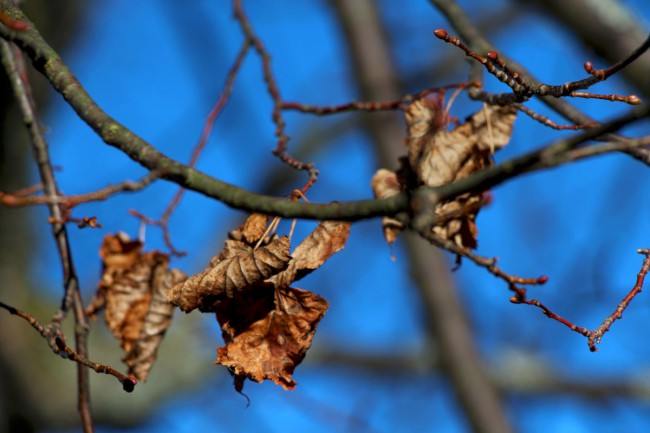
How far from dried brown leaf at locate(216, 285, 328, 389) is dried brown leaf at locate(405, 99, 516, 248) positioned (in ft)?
0.89

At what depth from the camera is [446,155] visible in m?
1.19

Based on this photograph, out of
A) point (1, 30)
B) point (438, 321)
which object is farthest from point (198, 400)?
point (1, 30)

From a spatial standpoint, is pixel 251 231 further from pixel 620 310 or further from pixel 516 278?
pixel 620 310

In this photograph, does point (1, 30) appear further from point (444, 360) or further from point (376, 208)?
point (444, 360)

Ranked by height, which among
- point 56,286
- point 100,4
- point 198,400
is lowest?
point 198,400

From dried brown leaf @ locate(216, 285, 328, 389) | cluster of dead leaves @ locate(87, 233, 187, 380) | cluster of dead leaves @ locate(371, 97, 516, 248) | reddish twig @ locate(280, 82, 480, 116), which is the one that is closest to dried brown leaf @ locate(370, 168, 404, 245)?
cluster of dead leaves @ locate(371, 97, 516, 248)

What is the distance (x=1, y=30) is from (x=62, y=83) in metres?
0.12

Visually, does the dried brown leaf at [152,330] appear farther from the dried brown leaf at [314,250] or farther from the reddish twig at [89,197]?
the reddish twig at [89,197]

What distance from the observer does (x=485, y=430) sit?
2.90 metres

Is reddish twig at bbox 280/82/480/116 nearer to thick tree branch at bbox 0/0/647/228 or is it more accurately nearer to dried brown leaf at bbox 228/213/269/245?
dried brown leaf at bbox 228/213/269/245

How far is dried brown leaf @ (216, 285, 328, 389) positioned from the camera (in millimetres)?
1037

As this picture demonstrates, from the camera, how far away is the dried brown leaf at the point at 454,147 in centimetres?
118

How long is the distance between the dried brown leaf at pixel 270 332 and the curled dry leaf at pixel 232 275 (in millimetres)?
36

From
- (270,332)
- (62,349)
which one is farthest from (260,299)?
(62,349)
